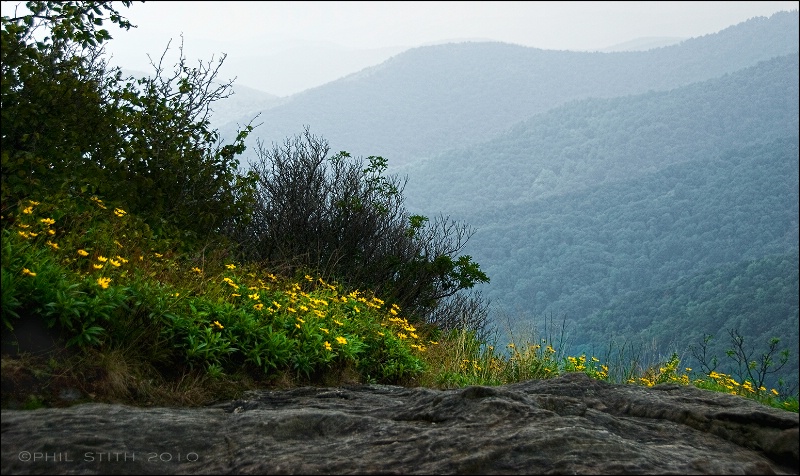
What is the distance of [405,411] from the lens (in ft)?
12.0

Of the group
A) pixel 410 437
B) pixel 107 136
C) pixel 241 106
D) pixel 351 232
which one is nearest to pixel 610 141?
pixel 241 106

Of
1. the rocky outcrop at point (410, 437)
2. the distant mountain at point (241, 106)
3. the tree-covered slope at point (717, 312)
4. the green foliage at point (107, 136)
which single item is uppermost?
the distant mountain at point (241, 106)

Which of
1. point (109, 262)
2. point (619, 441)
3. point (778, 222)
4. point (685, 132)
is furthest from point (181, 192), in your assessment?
point (685, 132)

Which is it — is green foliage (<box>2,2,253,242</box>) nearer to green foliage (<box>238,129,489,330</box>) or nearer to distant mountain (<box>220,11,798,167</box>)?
green foliage (<box>238,129,489,330</box>)

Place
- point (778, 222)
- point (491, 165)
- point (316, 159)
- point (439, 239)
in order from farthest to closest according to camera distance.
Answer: point (491, 165) < point (778, 222) < point (439, 239) < point (316, 159)

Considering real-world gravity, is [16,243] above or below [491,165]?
below

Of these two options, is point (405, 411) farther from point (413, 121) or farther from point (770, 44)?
point (770, 44)

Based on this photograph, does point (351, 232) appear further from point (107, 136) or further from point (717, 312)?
point (717, 312)

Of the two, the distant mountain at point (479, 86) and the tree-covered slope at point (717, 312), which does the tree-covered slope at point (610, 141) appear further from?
the tree-covered slope at point (717, 312)

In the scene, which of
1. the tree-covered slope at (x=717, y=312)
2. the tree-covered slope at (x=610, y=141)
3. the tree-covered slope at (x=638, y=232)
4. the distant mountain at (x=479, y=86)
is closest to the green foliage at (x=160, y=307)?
the tree-covered slope at (x=717, y=312)

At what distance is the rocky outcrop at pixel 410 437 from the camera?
9.22 feet

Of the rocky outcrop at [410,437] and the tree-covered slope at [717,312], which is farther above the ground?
the rocky outcrop at [410,437]

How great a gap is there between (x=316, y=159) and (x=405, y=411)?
7.52 m

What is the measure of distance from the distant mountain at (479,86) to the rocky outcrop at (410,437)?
124 m
